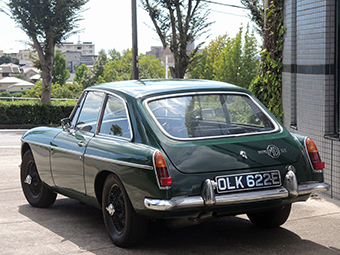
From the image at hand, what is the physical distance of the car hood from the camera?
16.1 ft

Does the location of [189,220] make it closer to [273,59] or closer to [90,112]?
[90,112]

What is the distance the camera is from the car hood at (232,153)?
4914 mm

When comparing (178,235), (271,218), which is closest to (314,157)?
(271,218)

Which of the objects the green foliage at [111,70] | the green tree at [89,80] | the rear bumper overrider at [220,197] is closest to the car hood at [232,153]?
the rear bumper overrider at [220,197]

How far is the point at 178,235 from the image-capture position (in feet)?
19.0

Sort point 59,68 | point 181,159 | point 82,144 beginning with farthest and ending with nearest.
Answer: point 59,68
point 82,144
point 181,159

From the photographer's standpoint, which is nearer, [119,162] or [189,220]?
[189,220]

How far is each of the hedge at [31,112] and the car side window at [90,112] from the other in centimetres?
2074

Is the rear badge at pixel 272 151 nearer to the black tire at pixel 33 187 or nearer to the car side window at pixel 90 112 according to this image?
the car side window at pixel 90 112

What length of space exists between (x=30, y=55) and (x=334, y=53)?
23422 millimetres

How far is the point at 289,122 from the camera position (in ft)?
30.8

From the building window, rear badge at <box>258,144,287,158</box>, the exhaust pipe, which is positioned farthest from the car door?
the building window

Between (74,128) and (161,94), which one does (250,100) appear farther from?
(74,128)

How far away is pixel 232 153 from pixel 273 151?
42 cm
